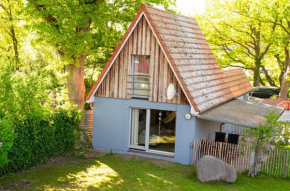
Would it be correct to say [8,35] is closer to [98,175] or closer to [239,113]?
[98,175]

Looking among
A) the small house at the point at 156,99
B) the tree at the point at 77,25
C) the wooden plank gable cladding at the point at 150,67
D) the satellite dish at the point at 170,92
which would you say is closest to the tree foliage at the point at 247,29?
the tree at the point at 77,25

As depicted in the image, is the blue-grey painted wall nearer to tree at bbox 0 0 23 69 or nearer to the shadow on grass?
the shadow on grass

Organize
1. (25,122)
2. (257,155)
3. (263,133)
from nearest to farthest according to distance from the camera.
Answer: (25,122) < (263,133) < (257,155)

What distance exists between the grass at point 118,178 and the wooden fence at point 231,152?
2.22 feet

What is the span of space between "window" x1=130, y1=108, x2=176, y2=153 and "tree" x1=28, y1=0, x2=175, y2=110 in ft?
19.2

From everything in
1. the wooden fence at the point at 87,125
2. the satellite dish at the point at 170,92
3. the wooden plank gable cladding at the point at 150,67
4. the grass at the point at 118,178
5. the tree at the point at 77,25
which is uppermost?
the tree at the point at 77,25

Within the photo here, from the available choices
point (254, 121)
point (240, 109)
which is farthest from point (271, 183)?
point (240, 109)

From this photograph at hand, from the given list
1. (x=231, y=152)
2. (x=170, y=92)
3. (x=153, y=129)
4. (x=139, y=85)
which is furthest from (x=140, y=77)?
(x=231, y=152)

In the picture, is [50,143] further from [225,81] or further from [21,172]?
[225,81]

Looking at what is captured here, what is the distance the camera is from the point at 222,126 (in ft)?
73.4

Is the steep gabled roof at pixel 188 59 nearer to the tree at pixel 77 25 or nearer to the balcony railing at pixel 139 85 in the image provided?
the balcony railing at pixel 139 85

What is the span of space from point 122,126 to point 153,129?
1621 mm

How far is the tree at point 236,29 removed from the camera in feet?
110

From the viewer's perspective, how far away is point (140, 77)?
1852cm
